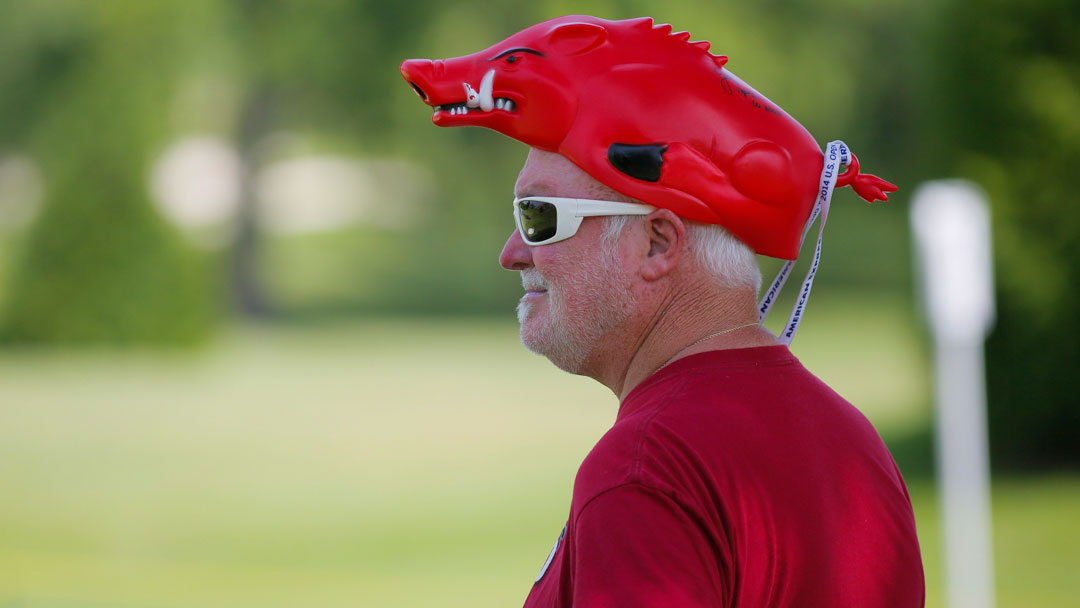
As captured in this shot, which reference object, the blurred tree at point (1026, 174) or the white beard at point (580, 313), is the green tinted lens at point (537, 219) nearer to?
the white beard at point (580, 313)

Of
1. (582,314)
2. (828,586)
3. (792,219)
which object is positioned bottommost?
(828,586)

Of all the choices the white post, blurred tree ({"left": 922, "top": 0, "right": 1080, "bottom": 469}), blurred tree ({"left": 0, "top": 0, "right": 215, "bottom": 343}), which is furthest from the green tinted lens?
blurred tree ({"left": 0, "top": 0, "right": 215, "bottom": 343})

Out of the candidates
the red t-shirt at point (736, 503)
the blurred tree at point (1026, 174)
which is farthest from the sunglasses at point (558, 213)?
the blurred tree at point (1026, 174)

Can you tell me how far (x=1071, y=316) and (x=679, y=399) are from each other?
394 inches

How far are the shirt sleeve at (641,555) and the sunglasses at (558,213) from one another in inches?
20.3

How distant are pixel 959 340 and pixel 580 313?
240 inches

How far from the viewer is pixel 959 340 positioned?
7605 millimetres

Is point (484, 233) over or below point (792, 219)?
over

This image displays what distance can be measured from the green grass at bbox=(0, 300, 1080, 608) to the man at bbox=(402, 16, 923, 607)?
671cm

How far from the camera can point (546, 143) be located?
2.02 m

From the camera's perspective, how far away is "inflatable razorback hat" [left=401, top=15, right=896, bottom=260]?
1.93 m

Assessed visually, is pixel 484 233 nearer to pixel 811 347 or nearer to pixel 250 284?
pixel 250 284

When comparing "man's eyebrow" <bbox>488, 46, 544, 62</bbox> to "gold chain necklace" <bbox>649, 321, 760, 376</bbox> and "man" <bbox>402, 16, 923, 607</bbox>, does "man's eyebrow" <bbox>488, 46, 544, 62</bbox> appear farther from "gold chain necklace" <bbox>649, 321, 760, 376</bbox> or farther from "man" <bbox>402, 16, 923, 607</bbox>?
"gold chain necklace" <bbox>649, 321, 760, 376</bbox>

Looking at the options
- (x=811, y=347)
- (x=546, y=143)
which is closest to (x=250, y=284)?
(x=811, y=347)
